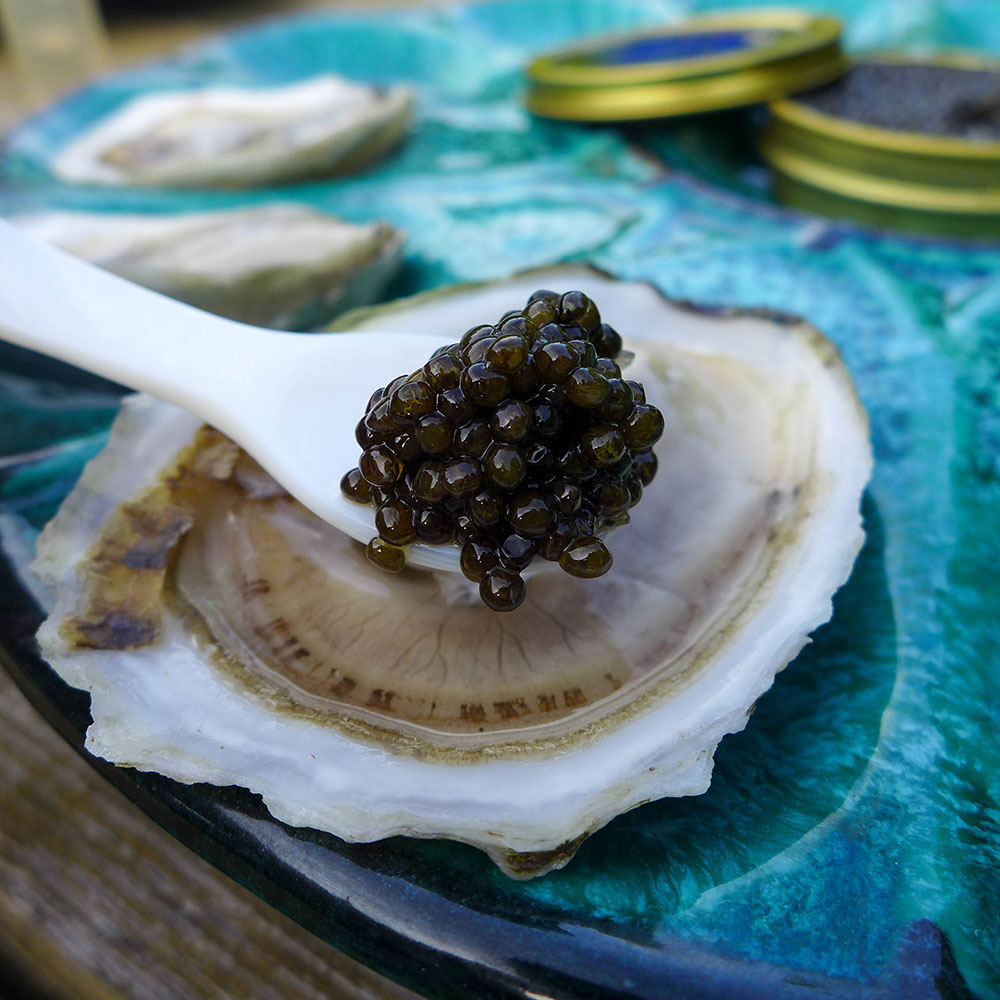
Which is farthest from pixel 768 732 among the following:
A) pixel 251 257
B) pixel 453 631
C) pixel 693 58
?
pixel 693 58

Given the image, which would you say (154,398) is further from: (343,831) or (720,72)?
(720,72)

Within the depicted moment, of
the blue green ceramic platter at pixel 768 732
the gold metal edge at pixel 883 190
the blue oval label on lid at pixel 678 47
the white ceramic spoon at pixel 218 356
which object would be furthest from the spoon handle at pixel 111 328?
the blue oval label on lid at pixel 678 47

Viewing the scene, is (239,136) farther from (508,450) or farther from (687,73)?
(508,450)

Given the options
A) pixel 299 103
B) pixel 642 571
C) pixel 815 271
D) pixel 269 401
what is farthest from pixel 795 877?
pixel 299 103

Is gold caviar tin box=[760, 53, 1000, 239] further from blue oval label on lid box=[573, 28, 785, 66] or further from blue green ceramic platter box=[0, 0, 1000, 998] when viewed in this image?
blue oval label on lid box=[573, 28, 785, 66]

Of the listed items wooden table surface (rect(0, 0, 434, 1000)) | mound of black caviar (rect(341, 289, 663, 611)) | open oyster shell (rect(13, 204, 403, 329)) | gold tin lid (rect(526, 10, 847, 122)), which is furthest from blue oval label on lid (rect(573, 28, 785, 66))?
wooden table surface (rect(0, 0, 434, 1000))
